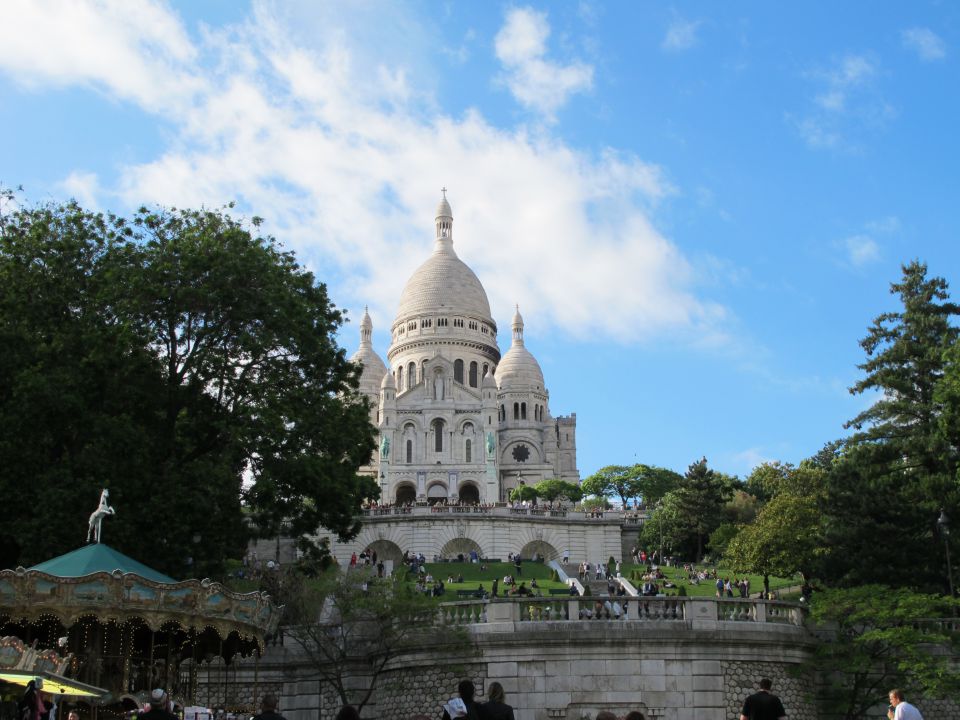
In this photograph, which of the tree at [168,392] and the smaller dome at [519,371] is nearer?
the tree at [168,392]

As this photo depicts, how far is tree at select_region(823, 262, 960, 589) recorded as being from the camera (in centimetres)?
3772

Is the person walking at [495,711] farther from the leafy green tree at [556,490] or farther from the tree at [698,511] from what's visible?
the leafy green tree at [556,490]

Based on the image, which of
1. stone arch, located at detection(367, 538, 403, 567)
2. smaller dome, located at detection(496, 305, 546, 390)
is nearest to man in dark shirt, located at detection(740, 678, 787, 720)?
stone arch, located at detection(367, 538, 403, 567)

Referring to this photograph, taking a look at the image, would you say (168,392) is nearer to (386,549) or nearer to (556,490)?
(386,549)

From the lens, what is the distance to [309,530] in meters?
31.6

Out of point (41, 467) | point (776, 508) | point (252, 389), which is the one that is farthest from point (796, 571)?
point (41, 467)

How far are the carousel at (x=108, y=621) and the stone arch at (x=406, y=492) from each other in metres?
72.6

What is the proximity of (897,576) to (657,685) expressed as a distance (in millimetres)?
15692

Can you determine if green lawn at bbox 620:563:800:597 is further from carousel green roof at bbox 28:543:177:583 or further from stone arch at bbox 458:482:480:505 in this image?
stone arch at bbox 458:482:480:505

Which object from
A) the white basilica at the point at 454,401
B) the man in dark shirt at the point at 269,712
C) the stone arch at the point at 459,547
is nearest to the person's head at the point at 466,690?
the man in dark shirt at the point at 269,712

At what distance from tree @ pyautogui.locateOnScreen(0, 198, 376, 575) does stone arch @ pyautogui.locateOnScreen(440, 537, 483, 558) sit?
28553 mm

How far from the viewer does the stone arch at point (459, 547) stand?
61.5 m

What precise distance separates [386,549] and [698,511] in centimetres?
1656

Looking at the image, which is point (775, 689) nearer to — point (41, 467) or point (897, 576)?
point (897, 576)
